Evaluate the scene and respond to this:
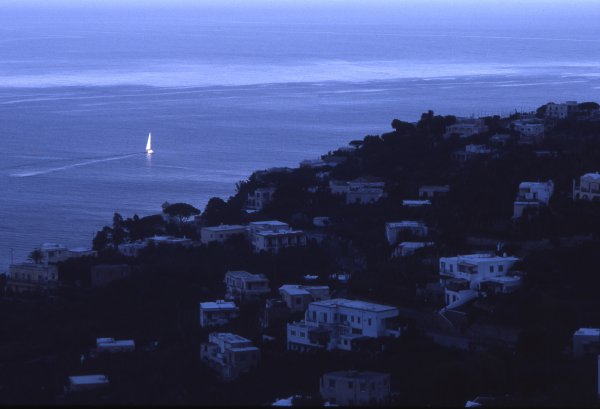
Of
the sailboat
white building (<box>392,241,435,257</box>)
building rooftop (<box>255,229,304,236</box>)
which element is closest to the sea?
the sailboat

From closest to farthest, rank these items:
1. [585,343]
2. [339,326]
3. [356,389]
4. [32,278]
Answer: [356,389] < [585,343] < [339,326] < [32,278]

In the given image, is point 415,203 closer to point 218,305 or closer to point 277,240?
point 277,240

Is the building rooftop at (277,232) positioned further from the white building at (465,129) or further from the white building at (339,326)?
the white building at (465,129)

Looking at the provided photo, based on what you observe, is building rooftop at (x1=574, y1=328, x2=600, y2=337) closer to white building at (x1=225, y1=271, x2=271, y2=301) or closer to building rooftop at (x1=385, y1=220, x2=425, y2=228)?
white building at (x1=225, y1=271, x2=271, y2=301)

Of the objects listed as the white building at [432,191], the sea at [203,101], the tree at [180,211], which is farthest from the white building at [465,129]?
the sea at [203,101]

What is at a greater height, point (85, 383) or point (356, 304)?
point (356, 304)

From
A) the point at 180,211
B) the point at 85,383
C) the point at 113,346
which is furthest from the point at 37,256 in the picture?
the point at 85,383

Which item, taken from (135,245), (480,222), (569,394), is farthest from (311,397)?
(135,245)
